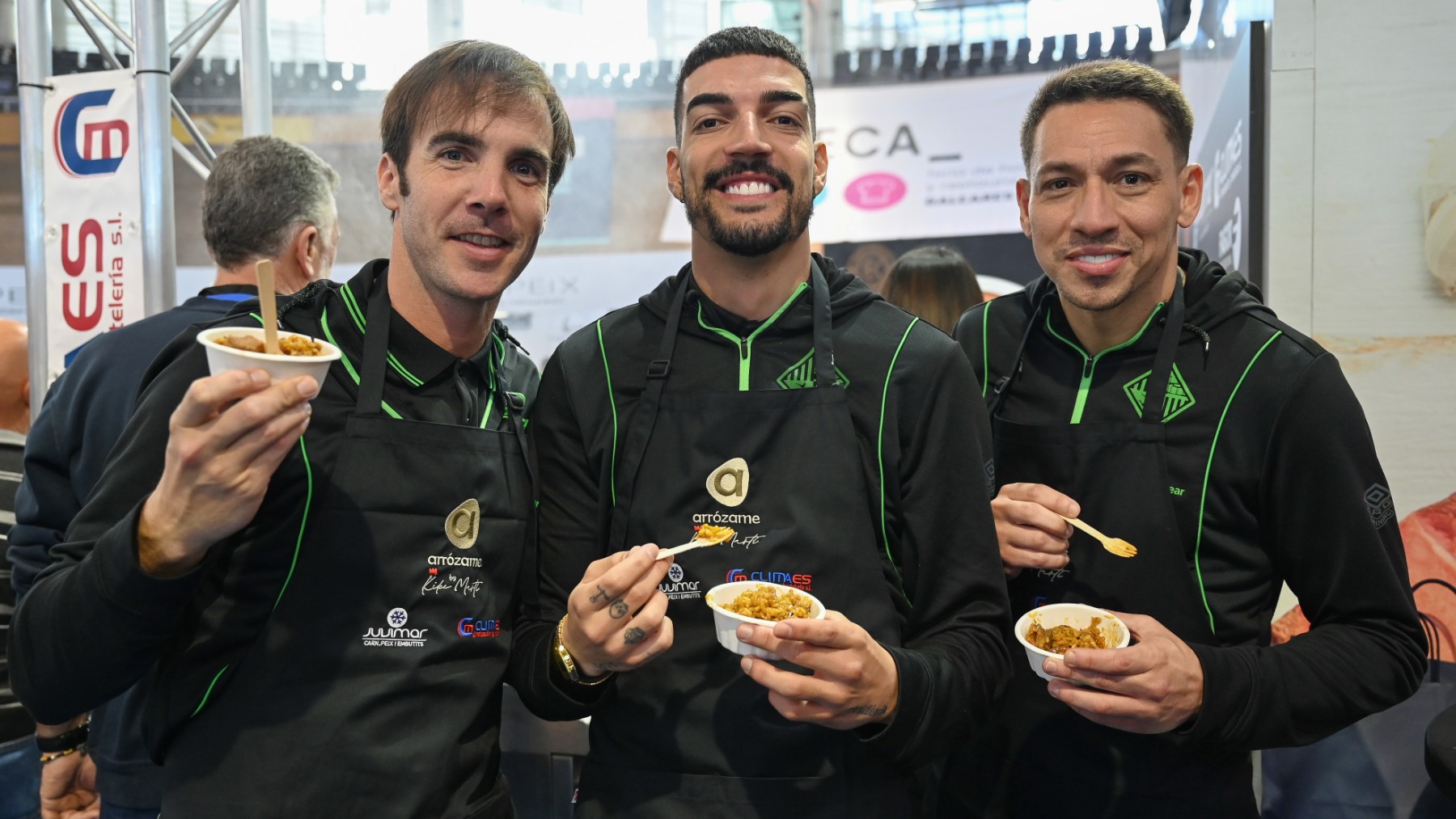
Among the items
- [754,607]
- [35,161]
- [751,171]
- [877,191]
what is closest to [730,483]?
[754,607]

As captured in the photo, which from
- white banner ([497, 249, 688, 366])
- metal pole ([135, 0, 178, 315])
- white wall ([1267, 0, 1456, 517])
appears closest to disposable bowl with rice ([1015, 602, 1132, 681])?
white wall ([1267, 0, 1456, 517])

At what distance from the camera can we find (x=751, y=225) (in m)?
1.63

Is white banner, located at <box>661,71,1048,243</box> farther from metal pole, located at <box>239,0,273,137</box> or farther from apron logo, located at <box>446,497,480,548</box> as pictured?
apron logo, located at <box>446,497,480,548</box>

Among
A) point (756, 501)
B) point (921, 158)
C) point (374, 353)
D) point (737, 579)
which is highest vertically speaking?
point (921, 158)

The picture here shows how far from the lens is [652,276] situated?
11.2 metres

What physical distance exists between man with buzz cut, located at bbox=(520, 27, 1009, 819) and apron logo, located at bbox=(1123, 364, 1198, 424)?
308 millimetres

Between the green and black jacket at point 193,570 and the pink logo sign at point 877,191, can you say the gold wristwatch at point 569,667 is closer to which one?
the green and black jacket at point 193,570

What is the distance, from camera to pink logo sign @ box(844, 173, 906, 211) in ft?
32.4

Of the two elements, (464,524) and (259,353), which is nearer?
(259,353)

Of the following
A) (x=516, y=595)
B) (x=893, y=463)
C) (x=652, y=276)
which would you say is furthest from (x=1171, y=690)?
(x=652, y=276)

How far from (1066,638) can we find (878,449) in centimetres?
38

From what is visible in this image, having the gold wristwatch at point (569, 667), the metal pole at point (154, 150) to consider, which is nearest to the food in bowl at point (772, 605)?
the gold wristwatch at point (569, 667)

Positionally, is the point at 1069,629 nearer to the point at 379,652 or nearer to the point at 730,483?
the point at 730,483

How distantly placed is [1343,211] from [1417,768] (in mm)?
1286
